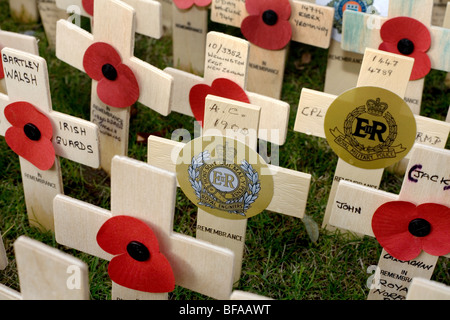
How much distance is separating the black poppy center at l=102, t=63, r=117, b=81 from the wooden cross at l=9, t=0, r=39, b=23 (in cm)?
143

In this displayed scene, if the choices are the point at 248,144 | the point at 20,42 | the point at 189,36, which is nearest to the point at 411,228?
the point at 248,144

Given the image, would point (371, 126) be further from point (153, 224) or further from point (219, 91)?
point (153, 224)

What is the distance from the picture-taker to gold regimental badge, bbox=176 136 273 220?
1.68m

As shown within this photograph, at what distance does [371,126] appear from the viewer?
1848mm

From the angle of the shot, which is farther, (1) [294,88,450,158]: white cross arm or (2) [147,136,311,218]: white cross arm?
(1) [294,88,450,158]: white cross arm

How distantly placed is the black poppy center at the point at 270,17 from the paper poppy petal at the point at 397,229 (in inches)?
43.5

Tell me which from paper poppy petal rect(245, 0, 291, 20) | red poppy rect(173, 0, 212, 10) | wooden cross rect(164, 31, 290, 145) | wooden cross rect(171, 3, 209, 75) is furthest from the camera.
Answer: wooden cross rect(171, 3, 209, 75)

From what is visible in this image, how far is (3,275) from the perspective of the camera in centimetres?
200

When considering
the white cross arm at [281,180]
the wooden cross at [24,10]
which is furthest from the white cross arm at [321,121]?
the wooden cross at [24,10]

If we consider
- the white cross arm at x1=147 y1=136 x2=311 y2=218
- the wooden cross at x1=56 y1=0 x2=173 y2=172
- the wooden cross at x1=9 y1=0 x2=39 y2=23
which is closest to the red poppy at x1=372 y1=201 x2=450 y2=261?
the white cross arm at x1=147 y1=136 x2=311 y2=218

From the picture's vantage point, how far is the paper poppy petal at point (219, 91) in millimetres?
1997

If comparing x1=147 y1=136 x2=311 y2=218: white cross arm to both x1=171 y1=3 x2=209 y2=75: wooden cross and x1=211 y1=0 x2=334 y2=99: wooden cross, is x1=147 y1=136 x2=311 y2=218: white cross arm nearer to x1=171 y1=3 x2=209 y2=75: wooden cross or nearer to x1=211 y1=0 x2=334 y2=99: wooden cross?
x1=211 y1=0 x2=334 y2=99: wooden cross

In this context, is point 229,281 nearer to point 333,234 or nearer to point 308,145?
point 333,234
